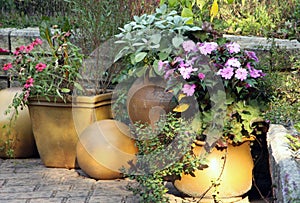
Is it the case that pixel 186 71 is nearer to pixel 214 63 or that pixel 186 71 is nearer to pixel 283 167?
pixel 214 63

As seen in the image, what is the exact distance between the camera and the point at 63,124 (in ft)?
16.2

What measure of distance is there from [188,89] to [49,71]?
4.26ft

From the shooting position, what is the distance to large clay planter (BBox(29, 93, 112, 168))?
4.88 m

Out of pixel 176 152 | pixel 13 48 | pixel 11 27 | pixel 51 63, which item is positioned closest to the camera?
pixel 176 152

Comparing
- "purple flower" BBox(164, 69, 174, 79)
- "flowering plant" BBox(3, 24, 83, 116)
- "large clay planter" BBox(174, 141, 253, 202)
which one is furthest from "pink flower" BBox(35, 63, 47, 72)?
"large clay planter" BBox(174, 141, 253, 202)

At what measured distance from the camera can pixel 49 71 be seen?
4.88m

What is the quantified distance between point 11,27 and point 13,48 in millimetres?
470

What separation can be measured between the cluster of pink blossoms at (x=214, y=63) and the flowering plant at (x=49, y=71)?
2.97ft

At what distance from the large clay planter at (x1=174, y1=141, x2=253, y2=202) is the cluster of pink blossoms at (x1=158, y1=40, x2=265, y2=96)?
1.54ft

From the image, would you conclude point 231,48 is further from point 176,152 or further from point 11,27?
point 11,27

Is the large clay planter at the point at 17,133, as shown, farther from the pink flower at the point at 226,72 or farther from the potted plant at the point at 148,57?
the pink flower at the point at 226,72

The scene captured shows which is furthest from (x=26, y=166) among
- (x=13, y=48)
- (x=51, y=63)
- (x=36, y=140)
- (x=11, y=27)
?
(x=11, y=27)

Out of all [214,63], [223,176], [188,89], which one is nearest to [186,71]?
[188,89]

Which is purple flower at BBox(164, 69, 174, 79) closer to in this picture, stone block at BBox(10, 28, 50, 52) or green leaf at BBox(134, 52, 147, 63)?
green leaf at BBox(134, 52, 147, 63)
